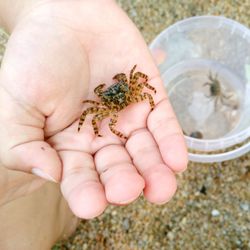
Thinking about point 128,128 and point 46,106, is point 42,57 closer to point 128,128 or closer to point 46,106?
point 46,106

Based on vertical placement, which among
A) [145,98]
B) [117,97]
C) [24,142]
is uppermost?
[24,142]

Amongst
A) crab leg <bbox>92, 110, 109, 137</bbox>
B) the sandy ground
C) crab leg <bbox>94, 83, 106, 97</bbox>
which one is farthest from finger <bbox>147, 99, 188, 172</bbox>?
the sandy ground

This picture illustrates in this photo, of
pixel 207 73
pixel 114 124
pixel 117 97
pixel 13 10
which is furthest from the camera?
pixel 207 73

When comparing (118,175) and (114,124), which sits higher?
(118,175)

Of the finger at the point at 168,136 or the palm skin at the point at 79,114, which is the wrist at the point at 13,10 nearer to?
the palm skin at the point at 79,114

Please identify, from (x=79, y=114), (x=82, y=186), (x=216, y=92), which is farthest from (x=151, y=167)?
(x=216, y=92)

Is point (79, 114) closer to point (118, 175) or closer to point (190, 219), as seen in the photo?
point (118, 175)

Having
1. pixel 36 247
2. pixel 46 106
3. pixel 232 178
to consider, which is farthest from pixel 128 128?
pixel 232 178
